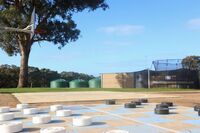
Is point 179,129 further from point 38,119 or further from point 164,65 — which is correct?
point 164,65

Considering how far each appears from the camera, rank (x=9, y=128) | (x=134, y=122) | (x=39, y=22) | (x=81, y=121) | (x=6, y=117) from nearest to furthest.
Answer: (x=9, y=128) → (x=81, y=121) → (x=134, y=122) → (x=6, y=117) → (x=39, y=22)

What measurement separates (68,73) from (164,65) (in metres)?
27.0

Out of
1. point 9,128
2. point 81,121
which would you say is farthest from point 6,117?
point 81,121

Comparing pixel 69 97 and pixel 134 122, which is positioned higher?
pixel 69 97

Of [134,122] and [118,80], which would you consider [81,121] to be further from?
[118,80]

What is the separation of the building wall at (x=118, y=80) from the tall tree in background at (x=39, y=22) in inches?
260

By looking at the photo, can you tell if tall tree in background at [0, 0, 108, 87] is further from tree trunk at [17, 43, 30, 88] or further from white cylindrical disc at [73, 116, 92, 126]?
white cylindrical disc at [73, 116, 92, 126]

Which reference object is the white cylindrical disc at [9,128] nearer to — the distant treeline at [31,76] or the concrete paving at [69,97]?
the concrete paving at [69,97]

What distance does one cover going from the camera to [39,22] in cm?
4084

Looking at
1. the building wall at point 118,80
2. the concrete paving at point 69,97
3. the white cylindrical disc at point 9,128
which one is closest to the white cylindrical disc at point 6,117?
the white cylindrical disc at point 9,128

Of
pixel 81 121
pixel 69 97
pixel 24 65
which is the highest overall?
pixel 24 65

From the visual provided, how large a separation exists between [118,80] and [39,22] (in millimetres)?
11641

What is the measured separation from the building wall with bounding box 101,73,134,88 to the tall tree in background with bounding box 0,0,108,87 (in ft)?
21.6

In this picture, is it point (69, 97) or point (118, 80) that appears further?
point (118, 80)
